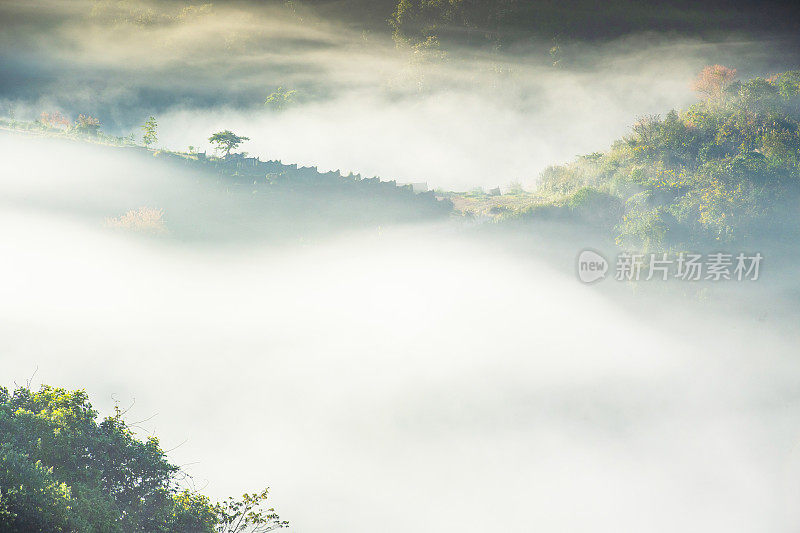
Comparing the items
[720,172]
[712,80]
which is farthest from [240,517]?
[712,80]

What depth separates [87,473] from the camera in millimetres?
25016

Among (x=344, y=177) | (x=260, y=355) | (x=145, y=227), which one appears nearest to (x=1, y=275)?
(x=145, y=227)

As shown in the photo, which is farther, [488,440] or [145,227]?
[145,227]

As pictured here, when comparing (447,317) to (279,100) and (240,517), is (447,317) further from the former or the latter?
(240,517)

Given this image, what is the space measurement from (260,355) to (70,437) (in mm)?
77422

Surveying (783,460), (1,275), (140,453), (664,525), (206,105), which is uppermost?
(206,105)

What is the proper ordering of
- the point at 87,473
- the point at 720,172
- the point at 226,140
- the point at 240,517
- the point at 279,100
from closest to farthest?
the point at 87,473 < the point at 240,517 < the point at 720,172 < the point at 226,140 < the point at 279,100

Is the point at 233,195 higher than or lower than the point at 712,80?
lower

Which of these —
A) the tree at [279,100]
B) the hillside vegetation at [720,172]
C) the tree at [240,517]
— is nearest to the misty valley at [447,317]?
the hillside vegetation at [720,172]

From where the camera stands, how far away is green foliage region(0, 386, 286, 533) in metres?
21.5

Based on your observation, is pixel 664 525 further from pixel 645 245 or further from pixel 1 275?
pixel 1 275

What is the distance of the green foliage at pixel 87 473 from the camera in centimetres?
2148

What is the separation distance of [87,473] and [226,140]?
9610 cm

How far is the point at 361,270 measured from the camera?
118250 millimetres
